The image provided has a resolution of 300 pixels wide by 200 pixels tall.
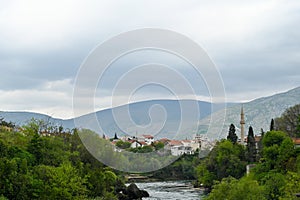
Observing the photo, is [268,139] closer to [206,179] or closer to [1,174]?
[206,179]

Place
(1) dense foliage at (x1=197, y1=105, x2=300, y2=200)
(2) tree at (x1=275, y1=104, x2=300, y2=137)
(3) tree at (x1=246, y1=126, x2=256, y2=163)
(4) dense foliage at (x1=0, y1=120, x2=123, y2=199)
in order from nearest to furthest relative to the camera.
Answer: (4) dense foliage at (x1=0, y1=120, x2=123, y2=199)
(1) dense foliage at (x1=197, y1=105, x2=300, y2=200)
(2) tree at (x1=275, y1=104, x2=300, y2=137)
(3) tree at (x1=246, y1=126, x2=256, y2=163)

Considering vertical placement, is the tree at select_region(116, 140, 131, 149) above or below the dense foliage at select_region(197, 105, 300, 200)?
above

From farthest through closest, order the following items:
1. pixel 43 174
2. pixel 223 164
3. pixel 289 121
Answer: pixel 289 121 → pixel 223 164 → pixel 43 174

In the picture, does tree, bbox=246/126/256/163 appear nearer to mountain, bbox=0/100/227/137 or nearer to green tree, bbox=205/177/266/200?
mountain, bbox=0/100/227/137

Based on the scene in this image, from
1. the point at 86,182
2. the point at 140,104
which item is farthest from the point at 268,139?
the point at 86,182

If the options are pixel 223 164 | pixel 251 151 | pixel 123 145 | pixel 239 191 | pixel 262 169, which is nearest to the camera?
pixel 239 191

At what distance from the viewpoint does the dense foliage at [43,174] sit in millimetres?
27578

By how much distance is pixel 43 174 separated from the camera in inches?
1176

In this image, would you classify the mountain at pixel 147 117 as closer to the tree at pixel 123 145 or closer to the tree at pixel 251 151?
the tree at pixel 251 151

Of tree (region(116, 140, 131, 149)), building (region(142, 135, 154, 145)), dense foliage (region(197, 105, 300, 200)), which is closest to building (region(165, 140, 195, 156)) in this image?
building (region(142, 135, 154, 145))

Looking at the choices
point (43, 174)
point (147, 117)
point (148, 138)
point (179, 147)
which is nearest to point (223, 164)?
point (148, 138)

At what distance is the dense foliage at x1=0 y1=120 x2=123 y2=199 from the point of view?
27578 mm

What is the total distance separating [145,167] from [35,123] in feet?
71.6

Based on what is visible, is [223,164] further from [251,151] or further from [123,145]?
[123,145]
